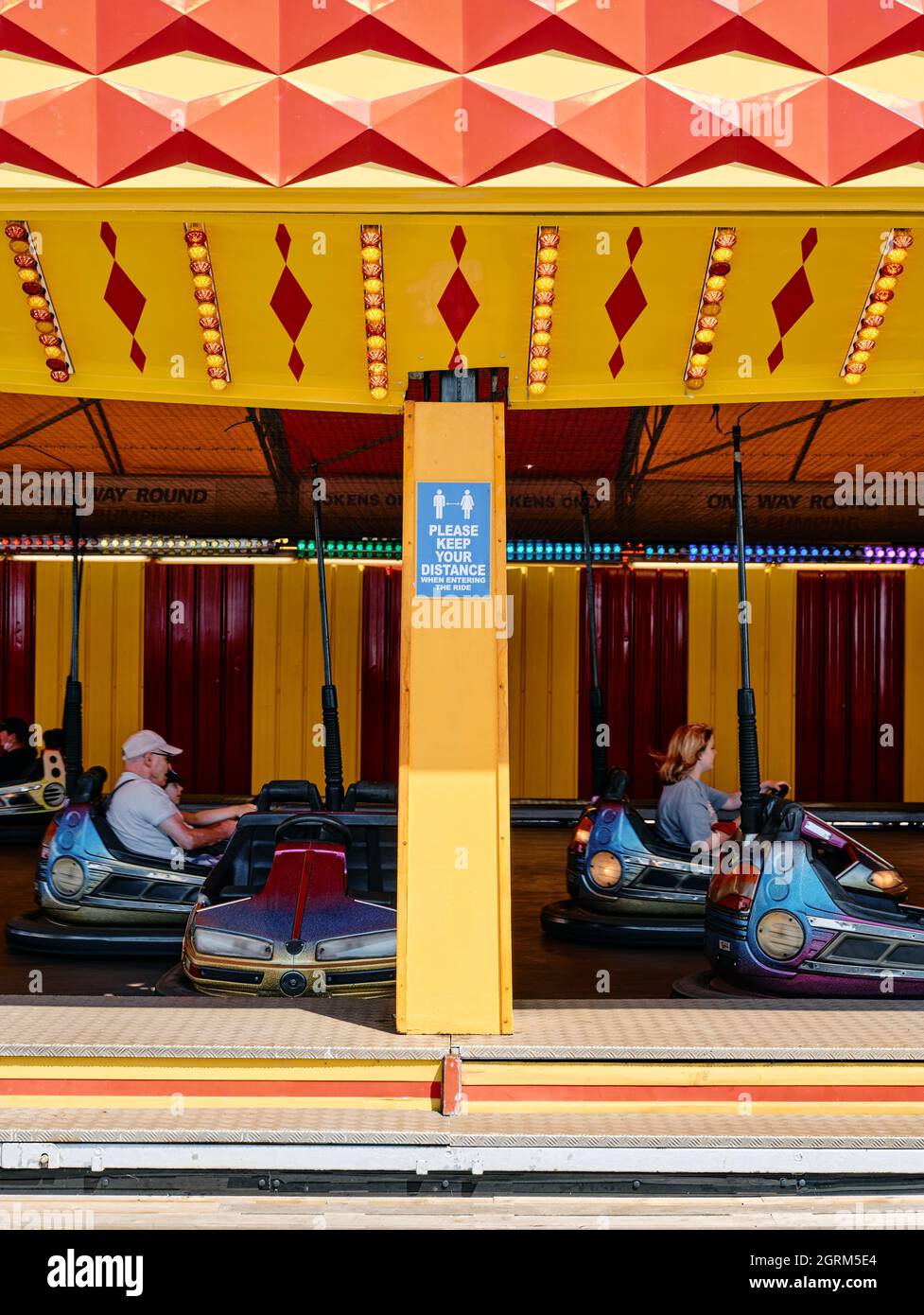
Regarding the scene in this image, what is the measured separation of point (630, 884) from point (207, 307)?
3.19 m

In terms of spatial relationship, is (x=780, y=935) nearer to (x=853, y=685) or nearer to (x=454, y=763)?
(x=454, y=763)

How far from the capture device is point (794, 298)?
3.09m

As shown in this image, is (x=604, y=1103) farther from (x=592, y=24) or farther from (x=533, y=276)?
(x=592, y=24)

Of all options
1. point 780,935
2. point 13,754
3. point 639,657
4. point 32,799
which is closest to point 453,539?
point 780,935

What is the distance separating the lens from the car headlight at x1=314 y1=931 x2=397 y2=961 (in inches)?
136

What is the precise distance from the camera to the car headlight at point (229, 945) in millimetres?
3473

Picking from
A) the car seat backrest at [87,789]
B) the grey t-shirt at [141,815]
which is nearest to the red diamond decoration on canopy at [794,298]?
the grey t-shirt at [141,815]

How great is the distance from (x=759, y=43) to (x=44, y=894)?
4037mm

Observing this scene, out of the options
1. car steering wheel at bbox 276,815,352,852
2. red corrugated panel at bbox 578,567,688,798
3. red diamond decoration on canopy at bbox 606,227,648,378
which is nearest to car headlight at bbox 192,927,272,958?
car steering wheel at bbox 276,815,352,852

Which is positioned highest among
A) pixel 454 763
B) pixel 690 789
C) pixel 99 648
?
pixel 99 648

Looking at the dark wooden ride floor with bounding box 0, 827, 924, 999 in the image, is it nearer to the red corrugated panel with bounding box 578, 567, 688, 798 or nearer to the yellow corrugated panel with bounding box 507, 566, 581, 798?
the yellow corrugated panel with bounding box 507, 566, 581, 798

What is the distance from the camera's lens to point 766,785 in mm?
4953

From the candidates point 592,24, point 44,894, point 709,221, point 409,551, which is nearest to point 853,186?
point 709,221

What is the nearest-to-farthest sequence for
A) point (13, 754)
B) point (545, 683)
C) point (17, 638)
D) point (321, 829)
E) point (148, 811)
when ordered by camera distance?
point (321, 829) → point (148, 811) → point (13, 754) → point (17, 638) → point (545, 683)
